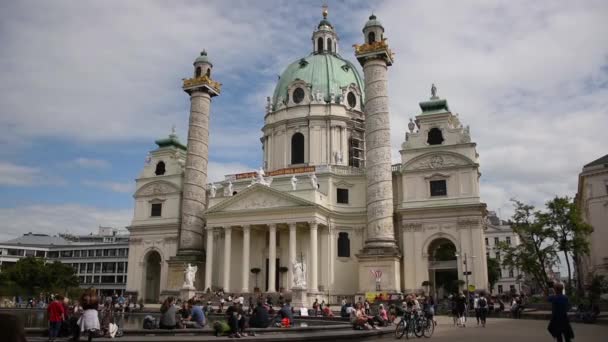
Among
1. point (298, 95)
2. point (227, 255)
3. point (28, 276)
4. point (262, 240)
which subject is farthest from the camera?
point (298, 95)

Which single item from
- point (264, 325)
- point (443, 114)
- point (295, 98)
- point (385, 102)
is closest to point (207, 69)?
point (295, 98)

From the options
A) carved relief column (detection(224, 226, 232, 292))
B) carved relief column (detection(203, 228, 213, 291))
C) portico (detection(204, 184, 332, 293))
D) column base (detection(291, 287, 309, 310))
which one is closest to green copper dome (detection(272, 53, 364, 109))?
portico (detection(204, 184, 332, 293))

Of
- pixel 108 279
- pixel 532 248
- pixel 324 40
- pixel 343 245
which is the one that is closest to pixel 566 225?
pixel 532 248

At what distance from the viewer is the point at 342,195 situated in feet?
155

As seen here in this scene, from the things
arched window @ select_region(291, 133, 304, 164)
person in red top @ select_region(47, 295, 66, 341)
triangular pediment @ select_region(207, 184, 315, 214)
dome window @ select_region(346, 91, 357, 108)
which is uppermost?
dome window @ select_region(346, 91, 357, 108)

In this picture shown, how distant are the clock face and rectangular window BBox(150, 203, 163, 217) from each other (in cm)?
1727

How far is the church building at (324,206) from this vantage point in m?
41.4

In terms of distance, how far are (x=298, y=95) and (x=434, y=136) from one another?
53.5 ft

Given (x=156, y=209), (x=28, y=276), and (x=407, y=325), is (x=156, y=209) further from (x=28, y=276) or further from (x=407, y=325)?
(x=407, y=325)

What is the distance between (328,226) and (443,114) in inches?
528

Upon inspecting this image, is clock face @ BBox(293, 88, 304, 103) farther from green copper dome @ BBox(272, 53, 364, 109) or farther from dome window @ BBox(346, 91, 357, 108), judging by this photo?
dome window @ BBox(346, 91, 357, 108)

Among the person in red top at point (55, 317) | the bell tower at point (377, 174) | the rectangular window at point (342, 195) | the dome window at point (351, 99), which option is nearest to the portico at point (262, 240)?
the rectangular window at point (342, 195)

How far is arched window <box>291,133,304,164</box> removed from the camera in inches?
2098

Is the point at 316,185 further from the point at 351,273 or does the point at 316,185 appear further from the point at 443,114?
the point at 443,114
